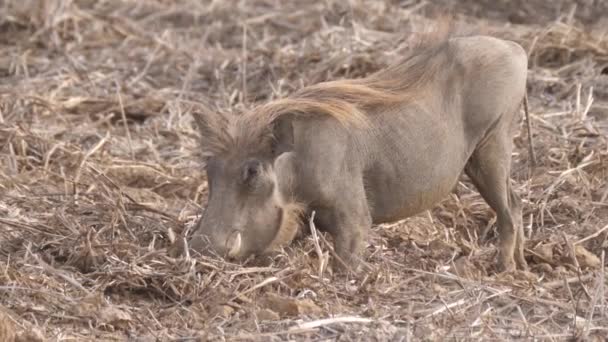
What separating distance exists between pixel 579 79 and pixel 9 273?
4349mm

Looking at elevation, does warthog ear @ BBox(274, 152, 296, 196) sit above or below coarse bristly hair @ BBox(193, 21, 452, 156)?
below

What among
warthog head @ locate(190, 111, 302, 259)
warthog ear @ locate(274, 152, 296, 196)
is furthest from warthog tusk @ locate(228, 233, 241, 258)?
warthog ear @ locate(274, 152, 296, 196)

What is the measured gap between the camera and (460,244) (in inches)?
243

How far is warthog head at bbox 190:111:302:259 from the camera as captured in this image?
539 cm

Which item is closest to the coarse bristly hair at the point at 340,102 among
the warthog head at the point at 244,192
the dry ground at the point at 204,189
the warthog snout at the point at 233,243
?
the warthog head at the point at 244,192

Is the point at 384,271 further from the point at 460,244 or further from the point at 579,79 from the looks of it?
the point at 579,79

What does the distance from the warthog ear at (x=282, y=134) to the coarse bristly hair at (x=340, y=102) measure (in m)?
0.03

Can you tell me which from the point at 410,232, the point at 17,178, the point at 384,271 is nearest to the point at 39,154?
the point at 17,178

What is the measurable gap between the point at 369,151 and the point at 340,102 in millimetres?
232

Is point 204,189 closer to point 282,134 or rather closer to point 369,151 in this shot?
point 369,151

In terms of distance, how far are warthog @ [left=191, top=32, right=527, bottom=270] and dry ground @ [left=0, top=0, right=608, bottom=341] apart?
16 centimetres

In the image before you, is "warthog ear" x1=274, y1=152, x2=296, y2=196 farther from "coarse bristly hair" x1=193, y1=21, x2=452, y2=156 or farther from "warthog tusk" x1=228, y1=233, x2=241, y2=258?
"warthog tusk" x1=228, y1=233, x2=241, y2=258

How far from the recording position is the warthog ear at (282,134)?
5.43 metres

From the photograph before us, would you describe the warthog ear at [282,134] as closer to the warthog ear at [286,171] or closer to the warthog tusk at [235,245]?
the warthog ear at [286,171]
